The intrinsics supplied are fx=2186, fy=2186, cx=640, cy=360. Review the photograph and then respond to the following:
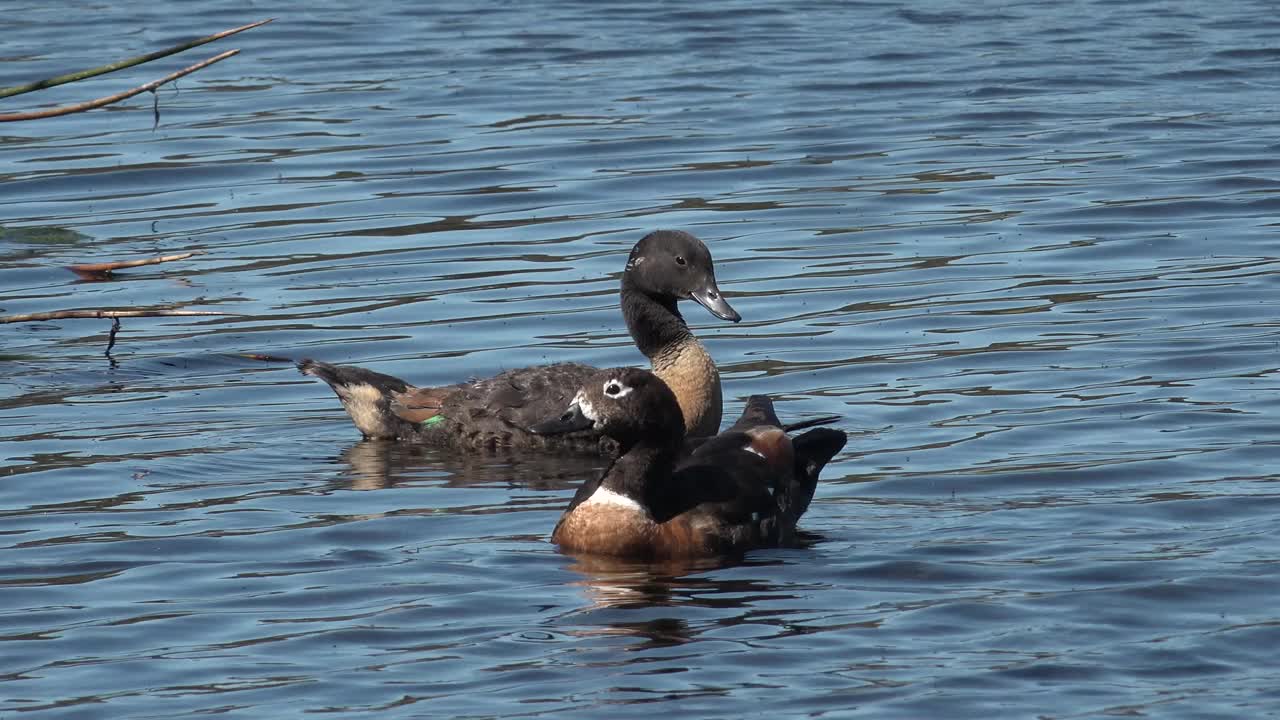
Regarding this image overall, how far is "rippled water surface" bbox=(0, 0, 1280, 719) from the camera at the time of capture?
8188 millimetres

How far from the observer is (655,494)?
9.81m

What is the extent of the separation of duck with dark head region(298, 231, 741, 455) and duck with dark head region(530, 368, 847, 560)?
6.01ft

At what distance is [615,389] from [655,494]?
0.51 metres

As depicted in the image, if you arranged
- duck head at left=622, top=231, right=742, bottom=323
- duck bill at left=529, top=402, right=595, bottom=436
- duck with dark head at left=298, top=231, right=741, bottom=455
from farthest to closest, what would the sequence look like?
duck head at left=622, top=231, right=742, bottom=323 → duck with dark head at left=298, top=231, right=741, bottom=455 → duck bill at left=529, top=402, right=595, bottom=436

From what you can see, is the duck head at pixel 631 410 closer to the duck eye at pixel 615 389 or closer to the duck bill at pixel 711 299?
the duck eye at pixel 615 389

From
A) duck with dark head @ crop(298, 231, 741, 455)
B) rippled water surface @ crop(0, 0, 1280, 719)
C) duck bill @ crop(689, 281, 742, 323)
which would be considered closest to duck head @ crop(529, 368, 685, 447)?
rippled water surface @ crop(0, 0, 1280, 719)

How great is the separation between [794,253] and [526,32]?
12.7 metres

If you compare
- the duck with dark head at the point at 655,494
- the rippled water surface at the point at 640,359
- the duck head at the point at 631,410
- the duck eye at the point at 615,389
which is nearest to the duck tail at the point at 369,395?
the rippled water surface at the point at 640,359

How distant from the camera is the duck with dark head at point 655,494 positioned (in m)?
9.70

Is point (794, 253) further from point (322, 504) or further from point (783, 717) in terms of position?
point (783, 717)

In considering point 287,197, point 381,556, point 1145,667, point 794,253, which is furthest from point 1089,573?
point 287,197

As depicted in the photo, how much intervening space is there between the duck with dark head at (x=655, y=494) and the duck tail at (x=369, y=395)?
2289 mm

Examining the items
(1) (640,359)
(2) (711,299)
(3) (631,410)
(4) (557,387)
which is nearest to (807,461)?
(3) (631,410)

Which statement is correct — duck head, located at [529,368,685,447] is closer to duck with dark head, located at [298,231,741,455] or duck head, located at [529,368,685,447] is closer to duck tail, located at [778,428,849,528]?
duck tail, located at [778,428,849,528]
